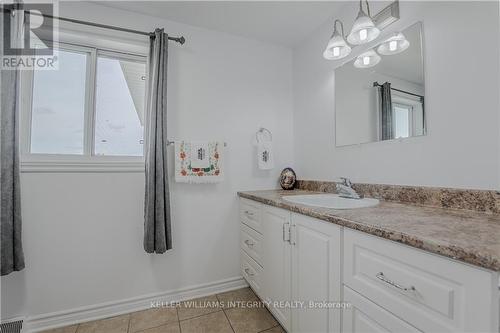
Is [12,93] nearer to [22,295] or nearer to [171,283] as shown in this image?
[22,295]

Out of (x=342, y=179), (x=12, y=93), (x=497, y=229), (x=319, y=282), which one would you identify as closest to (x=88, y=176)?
(x=12, y=93)

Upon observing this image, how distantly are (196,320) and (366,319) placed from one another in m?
1.22

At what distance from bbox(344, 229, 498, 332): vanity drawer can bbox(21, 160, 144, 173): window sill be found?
1555mm

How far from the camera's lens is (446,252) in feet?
1.87

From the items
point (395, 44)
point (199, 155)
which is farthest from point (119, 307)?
point (395, 44)

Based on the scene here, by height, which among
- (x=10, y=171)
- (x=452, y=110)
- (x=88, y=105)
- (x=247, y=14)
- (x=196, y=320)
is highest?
(x=247, y=14)

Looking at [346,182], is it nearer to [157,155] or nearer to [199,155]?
[199,155]

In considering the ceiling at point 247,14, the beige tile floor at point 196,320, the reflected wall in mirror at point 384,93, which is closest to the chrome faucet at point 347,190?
the reflected wall in mirror at point 384,93

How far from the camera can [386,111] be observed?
1403 millimetres

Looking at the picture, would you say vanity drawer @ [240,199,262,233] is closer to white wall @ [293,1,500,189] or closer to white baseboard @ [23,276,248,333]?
white baseboard @ [23,276,248,333]

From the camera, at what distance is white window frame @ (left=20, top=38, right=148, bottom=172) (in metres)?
1.52

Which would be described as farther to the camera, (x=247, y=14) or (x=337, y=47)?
(x=247, y=14)

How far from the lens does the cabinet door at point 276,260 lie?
4.26ft

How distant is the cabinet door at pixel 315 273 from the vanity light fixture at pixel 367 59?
1102 millimetres
